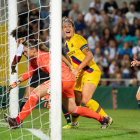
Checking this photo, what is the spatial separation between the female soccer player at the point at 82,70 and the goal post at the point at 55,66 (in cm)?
209

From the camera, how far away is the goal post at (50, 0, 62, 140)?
506cm

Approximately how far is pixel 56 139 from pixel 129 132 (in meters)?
1.97

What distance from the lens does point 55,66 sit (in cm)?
509

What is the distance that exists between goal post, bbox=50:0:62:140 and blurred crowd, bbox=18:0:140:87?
9.21 m

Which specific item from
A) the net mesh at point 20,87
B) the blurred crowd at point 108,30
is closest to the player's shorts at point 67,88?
the net mesh at point 20,87

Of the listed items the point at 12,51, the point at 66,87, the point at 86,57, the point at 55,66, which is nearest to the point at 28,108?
the point at 66,87

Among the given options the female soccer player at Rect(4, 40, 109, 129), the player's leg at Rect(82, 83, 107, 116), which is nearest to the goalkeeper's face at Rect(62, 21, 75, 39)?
the player's leg at Rect(82, 83, 107, 116)

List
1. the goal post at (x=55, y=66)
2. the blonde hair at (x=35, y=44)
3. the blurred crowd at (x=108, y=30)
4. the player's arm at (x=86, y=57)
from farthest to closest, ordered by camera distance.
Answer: the blurred crowd at (x=108, y=30) < the player's arm at (x=86, y=57) < the blonde hair at (x=35, y=44) < the goal post at (x=55, y=66)

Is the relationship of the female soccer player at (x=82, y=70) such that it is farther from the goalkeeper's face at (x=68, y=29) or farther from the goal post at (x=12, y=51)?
the goal post at (x=12, y=51)

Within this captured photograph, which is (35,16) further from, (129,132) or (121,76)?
(129,132)

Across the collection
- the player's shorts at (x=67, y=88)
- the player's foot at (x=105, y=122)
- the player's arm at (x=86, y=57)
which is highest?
the player's arm at (x=86, y=57)

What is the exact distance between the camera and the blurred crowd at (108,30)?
1488cm

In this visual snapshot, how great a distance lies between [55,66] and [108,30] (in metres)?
11.3

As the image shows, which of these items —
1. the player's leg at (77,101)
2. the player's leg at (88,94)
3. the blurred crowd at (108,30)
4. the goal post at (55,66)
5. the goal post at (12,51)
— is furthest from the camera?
the blurred crowd at (108,30)
